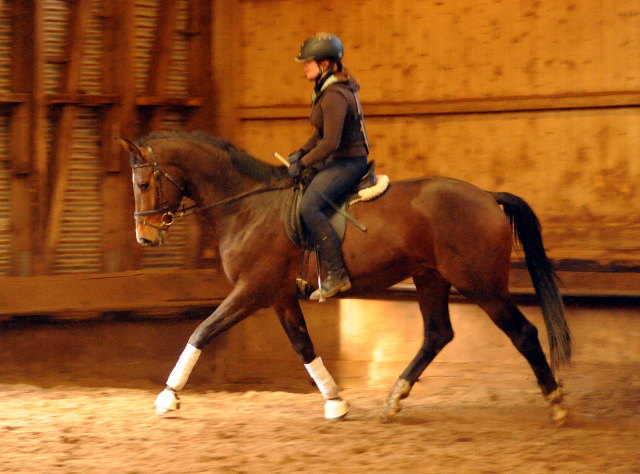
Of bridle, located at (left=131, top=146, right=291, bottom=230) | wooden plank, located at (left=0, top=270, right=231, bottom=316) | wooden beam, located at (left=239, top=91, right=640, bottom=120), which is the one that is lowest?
wooden plank, located at (left=0, top=270, right=231, bottom=316)

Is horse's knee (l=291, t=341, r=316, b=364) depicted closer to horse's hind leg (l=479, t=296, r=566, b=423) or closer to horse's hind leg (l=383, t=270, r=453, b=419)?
horse's hind leg (l=383, t=270, r=453, b=419)

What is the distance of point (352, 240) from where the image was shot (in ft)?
17.9

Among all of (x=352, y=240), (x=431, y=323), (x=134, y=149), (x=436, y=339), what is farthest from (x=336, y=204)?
(x=134, y=149)

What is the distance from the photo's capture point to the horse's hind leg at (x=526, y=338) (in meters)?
5.38

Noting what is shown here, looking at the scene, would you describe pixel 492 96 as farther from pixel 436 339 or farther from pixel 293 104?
pixel 436 339

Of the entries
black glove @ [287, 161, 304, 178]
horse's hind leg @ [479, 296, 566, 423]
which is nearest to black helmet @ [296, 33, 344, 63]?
black glove @ [287, 161, 304, 178]

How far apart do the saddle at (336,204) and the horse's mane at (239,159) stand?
30 centimetres

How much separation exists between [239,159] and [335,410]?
2.10 m

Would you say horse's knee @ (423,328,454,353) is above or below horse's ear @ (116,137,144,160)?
below

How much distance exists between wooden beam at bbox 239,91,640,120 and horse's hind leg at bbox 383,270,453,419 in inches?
81.0

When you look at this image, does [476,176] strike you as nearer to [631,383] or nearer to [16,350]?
[631,383]

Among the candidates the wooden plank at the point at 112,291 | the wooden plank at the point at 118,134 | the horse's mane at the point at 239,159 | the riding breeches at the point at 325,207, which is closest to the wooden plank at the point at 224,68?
the wooden plank at the point at 118,134

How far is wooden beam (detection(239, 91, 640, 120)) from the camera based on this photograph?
6.66 meters

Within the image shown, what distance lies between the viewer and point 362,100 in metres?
7.44
